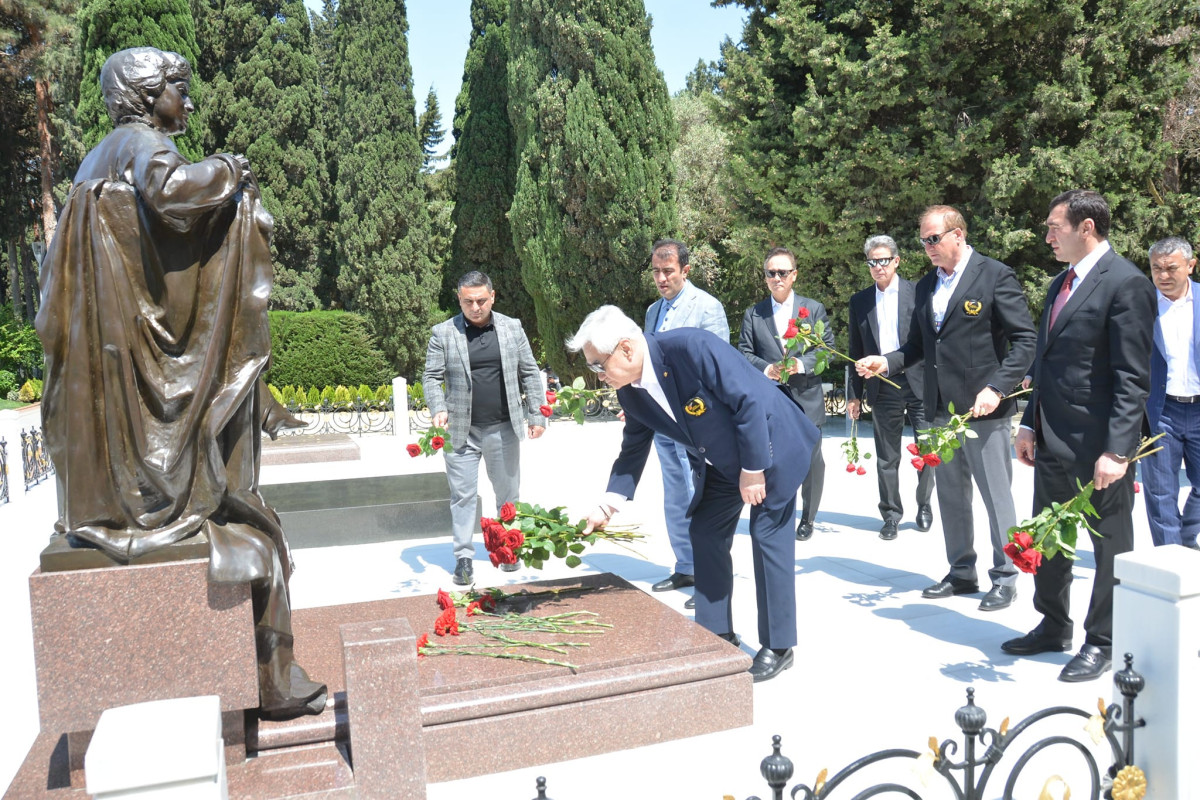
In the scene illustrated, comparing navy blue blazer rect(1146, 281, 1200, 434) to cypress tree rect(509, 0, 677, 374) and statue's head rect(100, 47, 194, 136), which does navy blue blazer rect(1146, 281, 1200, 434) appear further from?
cypress tree rect(509, 0, 677, 374)

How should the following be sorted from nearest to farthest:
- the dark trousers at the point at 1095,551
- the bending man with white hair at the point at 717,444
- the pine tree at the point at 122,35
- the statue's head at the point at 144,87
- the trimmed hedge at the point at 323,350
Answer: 1. the statue's head at the point at 144,87
2. the bending man with white hair at the point at 717,444
3. the dark trousers at the point at 1095,551
4. the pine tree at the point at 122,35
5. the trimmed hedge at the point at 323,350

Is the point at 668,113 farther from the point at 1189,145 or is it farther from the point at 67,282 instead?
the point at 67,282

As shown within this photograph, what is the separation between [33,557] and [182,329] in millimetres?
5630

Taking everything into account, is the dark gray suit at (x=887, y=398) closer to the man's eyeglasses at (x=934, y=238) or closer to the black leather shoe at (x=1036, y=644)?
the man's eyeglasses at (x=934, y=238)

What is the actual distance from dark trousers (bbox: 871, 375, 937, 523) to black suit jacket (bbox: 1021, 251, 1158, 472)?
2920 millimetres

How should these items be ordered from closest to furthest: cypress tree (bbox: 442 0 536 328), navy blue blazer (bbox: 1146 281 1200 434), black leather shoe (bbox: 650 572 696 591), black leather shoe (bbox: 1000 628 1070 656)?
black leather shoe (bbox: 1000 628 1070 656), black leather shoe (bbox: 650 572 696 591), navy blue blazer (bbox: 1146 281 1200 434), cypress tree (bbox: 442 0 536 328)

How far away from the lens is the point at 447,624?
13.9ft

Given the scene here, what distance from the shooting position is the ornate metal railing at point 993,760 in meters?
2.25

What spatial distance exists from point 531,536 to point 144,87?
2542mm

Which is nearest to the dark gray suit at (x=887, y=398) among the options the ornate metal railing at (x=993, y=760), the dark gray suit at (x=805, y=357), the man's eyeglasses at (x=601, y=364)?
the dark gray suit at (x=805, y=357)

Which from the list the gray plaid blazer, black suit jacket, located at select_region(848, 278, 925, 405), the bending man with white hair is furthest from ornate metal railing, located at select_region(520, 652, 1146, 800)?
black suit jacket, located at select_region(848, 278, 925, 405)

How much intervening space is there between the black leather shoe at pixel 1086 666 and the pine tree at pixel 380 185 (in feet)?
70.0

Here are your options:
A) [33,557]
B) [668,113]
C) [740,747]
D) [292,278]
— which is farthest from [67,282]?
[292,278]

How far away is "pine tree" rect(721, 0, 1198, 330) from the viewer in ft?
45.4
